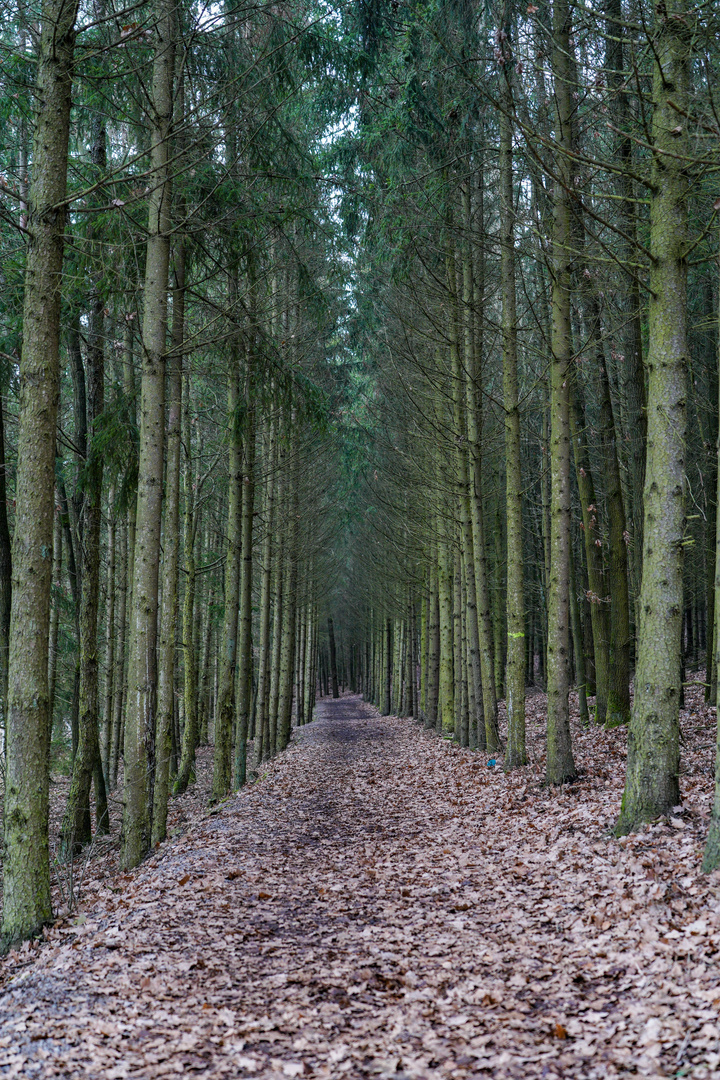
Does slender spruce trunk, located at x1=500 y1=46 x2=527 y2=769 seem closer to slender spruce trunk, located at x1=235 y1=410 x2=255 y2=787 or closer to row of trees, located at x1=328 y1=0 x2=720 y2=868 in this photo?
row of trees, located at x1=328 y1=0 x2=720 y2=868

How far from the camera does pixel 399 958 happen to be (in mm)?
4730

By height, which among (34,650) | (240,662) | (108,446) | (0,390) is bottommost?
(240,662)

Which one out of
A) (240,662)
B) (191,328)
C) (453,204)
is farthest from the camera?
(240,662)

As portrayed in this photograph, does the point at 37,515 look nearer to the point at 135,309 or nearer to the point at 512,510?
the point at 135,309

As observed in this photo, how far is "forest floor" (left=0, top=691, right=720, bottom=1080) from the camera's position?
3.44m

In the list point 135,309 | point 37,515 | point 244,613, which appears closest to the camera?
point 37,515

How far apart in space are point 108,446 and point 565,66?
7139mm

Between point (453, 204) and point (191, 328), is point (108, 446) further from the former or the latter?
point (453, 204)

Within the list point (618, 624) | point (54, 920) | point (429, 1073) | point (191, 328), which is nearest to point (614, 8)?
point (191, 328)

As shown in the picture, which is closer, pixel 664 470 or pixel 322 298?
pixel 664 470

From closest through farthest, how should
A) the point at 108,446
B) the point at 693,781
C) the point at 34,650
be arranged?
the point at 34,650, the point at 693,781, the point at 108,446

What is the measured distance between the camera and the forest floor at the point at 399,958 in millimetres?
3436

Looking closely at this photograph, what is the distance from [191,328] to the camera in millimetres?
12195

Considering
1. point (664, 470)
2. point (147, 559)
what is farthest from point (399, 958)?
point (147, 559)
